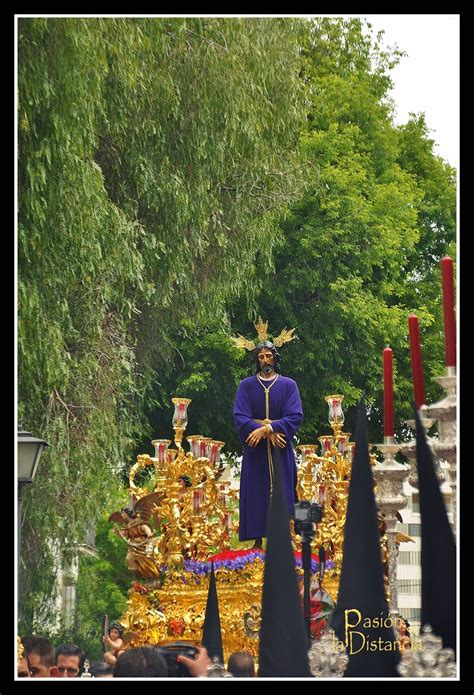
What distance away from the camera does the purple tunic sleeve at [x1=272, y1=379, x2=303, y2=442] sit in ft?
47.5

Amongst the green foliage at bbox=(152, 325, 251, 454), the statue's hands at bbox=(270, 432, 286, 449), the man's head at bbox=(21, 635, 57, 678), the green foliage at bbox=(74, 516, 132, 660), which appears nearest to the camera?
the man's head at bbox=(21, 635, 57, 678)

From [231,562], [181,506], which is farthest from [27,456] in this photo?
[181,506]

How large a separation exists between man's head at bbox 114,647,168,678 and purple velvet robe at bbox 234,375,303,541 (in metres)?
5.16

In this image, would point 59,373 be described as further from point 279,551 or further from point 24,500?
point 279,551

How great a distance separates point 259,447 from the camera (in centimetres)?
1466

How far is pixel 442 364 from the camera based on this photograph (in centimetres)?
2067

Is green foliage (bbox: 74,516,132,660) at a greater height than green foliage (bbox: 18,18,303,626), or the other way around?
green foliage (bbox: 18,18,303,626)

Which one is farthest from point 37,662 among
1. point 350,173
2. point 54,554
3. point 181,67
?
point 350,173

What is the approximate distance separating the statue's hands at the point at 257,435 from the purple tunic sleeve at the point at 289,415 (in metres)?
0.10

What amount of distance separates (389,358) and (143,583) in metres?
4.13

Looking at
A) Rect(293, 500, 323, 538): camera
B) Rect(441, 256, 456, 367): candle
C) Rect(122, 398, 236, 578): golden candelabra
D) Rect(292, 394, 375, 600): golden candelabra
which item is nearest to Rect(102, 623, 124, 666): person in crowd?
Rect(122, 398, 236, 578): golden candelabra

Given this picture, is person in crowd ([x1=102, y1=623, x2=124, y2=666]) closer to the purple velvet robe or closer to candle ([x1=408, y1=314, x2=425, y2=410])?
the purple velvet robe

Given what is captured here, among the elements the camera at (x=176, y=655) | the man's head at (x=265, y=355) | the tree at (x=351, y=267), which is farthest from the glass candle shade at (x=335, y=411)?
the tree at (x=351, y=267)

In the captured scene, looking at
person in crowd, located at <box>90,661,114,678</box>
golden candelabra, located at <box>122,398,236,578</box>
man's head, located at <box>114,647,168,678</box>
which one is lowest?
person in crowd, located at <box>90,661,114,678</box>
